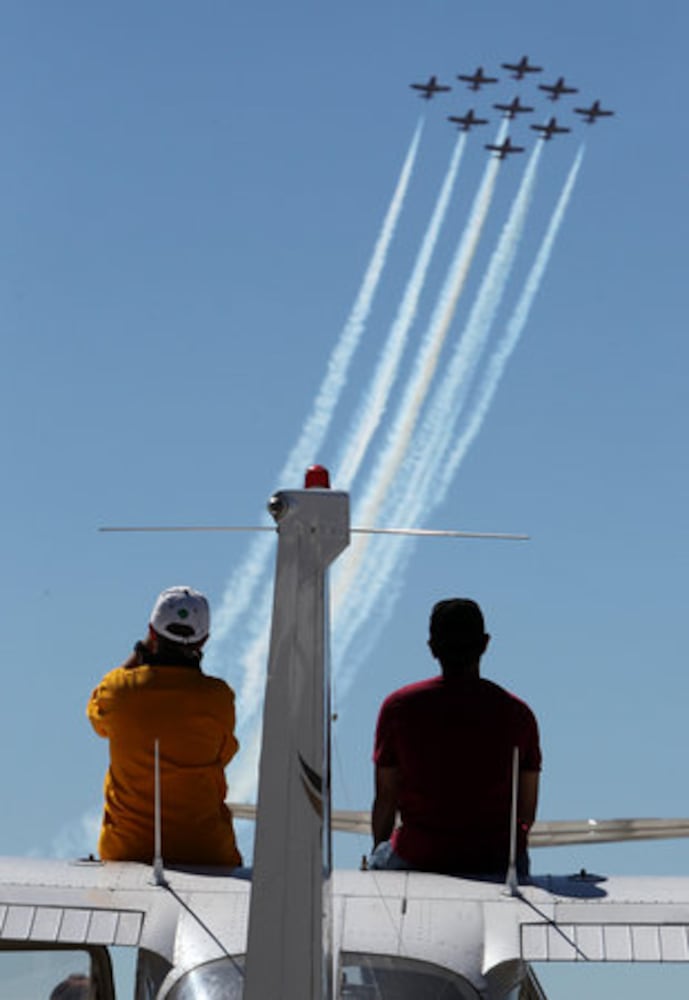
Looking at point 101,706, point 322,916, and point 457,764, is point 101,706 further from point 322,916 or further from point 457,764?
point 322,916

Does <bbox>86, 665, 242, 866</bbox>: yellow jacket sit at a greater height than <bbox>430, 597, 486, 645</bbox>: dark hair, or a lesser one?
lesser

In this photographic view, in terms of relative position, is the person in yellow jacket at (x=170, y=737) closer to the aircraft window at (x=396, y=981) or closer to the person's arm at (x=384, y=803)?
the person's arm at (x=384, y=803)

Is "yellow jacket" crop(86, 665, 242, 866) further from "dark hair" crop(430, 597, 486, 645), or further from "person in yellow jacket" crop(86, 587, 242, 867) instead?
"dark hair" crop(430, 597, 486, 645)

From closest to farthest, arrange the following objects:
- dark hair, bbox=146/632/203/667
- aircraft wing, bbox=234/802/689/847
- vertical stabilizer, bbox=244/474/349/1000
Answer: vertical stabilizer, bbox=244/474/349/1000
dark hair, bbox=146/632/203/667
aircraft wing, bbox=234/802/689/847

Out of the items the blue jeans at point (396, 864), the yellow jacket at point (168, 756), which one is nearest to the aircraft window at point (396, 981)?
the blue jeans at point (396, 864)

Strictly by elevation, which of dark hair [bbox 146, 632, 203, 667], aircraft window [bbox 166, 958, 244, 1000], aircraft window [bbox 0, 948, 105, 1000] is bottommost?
aircraft window [bbox 166, 958, 244, 1000]

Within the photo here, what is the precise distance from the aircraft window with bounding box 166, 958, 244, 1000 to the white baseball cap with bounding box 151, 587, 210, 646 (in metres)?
2.47

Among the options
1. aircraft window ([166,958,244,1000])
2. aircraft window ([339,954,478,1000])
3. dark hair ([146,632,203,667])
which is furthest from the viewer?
dark hair ([146,632,203,667])

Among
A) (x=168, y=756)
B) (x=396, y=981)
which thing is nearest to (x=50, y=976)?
(x=396, y=981)

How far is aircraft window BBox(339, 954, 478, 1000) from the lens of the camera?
1009 cm

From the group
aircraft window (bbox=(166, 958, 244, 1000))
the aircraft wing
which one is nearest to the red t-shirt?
aircraft window (bbox=(166, 958, 244, 1000))

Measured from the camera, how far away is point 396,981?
10164 millimetres

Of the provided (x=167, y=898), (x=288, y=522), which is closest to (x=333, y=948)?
(x=167, y=898)

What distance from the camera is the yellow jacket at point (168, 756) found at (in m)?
12.2
